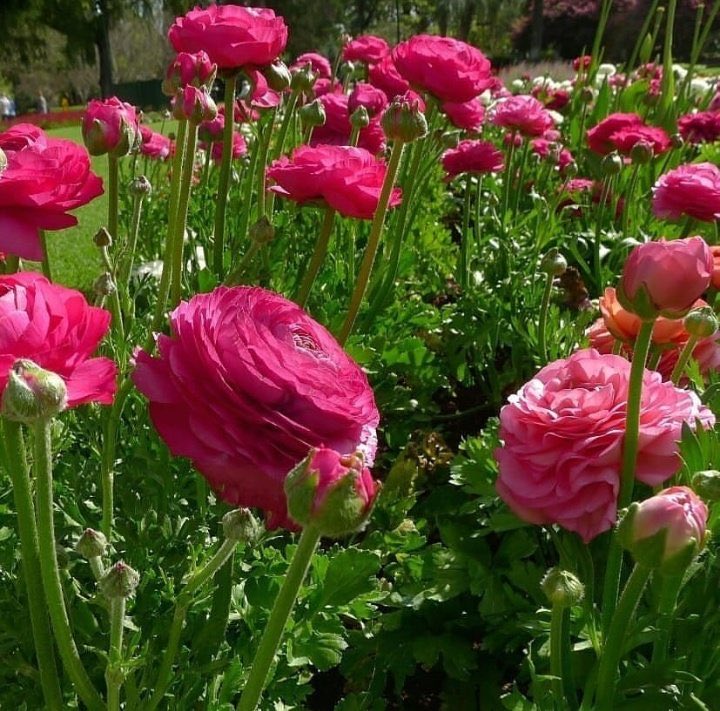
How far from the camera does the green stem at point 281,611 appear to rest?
49 cm

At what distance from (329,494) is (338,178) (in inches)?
24.5

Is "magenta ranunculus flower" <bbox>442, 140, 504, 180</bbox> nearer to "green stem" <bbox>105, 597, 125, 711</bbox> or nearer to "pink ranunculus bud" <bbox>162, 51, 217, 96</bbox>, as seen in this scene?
"pink ranunculus bud" <bbox>162, 51, 217, 96</bbox>

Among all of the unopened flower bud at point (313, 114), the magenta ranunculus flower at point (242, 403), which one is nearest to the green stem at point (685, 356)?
the magenta ranunculus flower at point (242, 403)

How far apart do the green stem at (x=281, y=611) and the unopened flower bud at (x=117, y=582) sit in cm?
11

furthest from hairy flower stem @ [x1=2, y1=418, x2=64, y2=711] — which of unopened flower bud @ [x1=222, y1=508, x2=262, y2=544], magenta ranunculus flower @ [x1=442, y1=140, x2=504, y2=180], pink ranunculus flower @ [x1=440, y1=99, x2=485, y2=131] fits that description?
magenta ranunculus flower @ [x1=442, y1=140, x2=504, y2=180]

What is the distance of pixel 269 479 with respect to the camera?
58 centimetres

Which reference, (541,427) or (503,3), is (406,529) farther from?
(503,3)

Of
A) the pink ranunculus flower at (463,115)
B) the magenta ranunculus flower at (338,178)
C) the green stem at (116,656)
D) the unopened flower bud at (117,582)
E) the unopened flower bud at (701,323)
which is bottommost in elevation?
the green stem at (116,656)

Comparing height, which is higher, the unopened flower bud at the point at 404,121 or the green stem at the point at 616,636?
the unopened flower bud at the point at 404,121

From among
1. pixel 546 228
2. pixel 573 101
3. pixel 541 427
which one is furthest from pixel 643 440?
pixel 573 101

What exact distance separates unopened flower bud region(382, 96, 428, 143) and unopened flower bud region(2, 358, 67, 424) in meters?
0.61

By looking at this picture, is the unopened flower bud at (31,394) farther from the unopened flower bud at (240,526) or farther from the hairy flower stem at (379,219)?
the hairy flower stem at (379,219)

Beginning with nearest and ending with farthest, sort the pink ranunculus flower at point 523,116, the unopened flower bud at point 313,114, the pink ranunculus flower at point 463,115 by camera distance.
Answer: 1. the unopened flower bud at point 313,114
2. the pink ranunculus flower at point 463,115
3. the pink ranunculus flower at point 523,116

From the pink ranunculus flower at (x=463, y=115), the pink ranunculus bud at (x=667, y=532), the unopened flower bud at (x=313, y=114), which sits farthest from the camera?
the pink ranunculus flower at (x=463, y=115)
